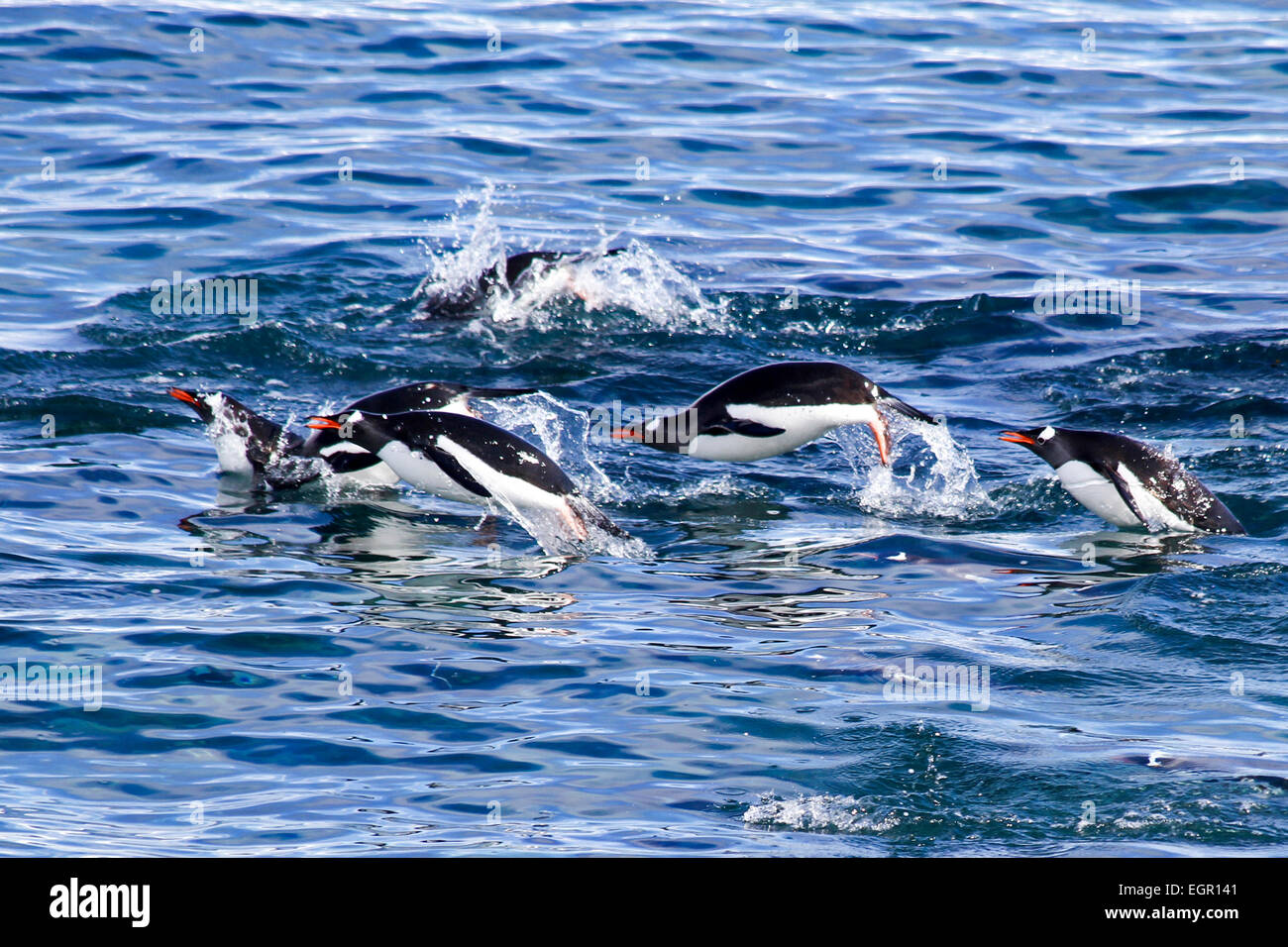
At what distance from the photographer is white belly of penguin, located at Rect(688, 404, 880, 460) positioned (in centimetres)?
940

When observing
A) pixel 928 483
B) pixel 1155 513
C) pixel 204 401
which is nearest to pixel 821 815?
pixel 1155 513

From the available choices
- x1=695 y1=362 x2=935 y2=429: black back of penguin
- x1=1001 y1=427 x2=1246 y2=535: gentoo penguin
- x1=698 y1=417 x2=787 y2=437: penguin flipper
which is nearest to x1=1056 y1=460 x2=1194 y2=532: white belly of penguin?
x1=1001 y1=427 x2=1246 y2=535: gentoo penguin

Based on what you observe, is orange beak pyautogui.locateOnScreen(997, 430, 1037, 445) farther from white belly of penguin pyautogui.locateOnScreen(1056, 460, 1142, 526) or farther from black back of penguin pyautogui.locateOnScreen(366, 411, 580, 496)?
black back of penguin pyautogui.locateOnScreen(366, 411, 580, 496)

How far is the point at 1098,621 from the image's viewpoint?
23.8 ft

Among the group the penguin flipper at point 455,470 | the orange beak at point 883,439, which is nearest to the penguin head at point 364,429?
the penguin flipper at point 455,470

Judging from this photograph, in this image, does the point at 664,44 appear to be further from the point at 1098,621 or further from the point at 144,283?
the point at 1098,621

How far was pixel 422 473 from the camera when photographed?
8.91 m

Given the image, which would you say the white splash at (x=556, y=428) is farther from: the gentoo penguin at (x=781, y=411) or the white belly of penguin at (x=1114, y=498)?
the white belly of penguin at (x=1114, y=498)

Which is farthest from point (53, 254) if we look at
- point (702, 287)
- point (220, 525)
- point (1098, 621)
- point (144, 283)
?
point (1098, 621)

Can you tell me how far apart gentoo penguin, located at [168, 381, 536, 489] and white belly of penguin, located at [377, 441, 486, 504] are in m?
0.30

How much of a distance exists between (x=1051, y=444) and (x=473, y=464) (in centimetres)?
320

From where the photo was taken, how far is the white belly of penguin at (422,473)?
8.81m

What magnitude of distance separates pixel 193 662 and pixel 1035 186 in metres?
12.3

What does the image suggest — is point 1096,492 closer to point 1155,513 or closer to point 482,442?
point 1155,513
